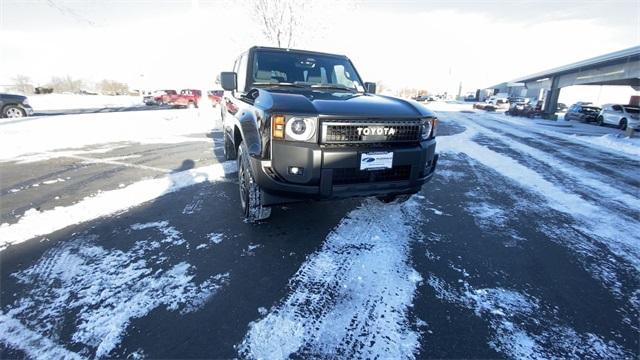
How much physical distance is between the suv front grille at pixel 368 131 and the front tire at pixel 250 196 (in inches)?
34.2

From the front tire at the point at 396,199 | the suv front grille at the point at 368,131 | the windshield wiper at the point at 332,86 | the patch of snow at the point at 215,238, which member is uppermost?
the windshield wiper at the point at 332,86

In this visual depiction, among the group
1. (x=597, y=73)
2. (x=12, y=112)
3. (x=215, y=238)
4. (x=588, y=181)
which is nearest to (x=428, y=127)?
(x=215, y=238)

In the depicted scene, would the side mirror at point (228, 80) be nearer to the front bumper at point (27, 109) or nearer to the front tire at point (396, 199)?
the front tire at point (396, 199)

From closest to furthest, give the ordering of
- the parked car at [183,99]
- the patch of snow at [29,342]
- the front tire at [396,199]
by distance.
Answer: the patch of snow at [29,342], the front tire at [396,199], the parked car at [183,99]

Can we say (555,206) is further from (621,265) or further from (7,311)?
(7,311)

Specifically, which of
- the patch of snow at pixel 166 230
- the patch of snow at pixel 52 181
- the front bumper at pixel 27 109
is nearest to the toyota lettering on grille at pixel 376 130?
the patch of snow at pixel 166 230

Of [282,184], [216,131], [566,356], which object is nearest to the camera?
[566,356]

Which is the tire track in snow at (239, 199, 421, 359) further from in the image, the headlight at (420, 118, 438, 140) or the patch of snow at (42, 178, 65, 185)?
the patch of snow at (42, 178, 65, 185)

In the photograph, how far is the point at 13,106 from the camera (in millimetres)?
13742

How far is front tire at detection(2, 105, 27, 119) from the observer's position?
13607 millimetres

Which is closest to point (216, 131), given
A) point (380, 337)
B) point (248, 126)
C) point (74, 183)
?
point (74, 183)

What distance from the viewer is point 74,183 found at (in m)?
4.79

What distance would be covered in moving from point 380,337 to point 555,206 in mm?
3821

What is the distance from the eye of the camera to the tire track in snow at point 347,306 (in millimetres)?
1825
